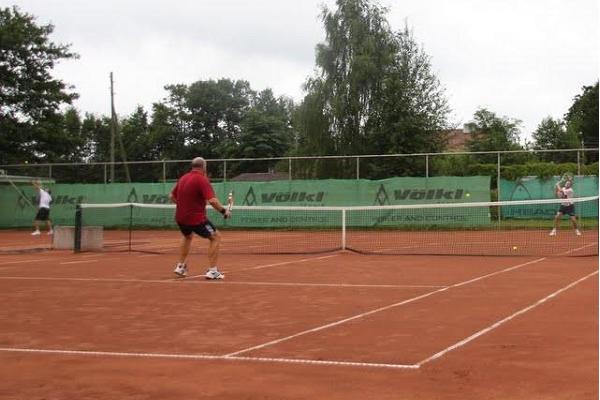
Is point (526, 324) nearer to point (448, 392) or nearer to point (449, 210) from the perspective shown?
point (448, 392)

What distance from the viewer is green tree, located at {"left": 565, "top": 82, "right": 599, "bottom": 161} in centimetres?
6378

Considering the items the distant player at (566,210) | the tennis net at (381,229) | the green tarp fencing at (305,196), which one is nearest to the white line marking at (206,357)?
the tennis net at (381,229)

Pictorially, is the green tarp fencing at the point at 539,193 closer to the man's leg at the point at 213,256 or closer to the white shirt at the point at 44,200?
the white shirt at the point at 44,200

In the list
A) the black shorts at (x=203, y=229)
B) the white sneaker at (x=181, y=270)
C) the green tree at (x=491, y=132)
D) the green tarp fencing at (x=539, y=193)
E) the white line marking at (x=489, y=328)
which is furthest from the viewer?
the green tree at (x=491, y=132)

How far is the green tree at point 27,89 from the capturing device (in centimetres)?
3334

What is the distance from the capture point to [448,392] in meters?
4.12

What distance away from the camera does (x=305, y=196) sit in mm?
25797

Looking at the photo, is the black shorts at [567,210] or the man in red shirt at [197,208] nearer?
the man in red shirt at [197,208]

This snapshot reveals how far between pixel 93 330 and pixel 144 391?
229cm

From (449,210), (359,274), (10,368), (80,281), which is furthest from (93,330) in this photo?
(449,210)

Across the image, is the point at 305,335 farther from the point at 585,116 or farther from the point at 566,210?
the point at 585,116

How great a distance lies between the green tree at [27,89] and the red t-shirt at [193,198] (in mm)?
25652

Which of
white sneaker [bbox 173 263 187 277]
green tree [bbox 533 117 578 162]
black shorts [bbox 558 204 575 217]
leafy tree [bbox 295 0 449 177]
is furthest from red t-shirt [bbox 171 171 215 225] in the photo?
green tree [bbox 533 117 578 162]

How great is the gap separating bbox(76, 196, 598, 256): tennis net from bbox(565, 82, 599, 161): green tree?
1682 inches
